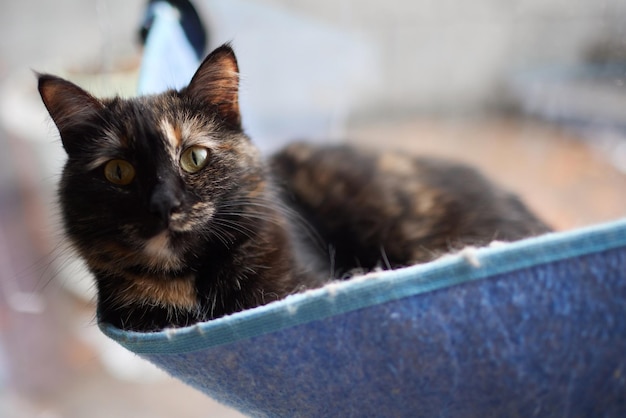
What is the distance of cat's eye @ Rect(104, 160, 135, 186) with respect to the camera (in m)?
0.65

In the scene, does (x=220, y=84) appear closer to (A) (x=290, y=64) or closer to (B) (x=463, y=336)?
(B) (x=463, y=336)

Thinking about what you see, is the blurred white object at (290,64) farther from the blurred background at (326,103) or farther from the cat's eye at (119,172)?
the cat's eye at (119,172)

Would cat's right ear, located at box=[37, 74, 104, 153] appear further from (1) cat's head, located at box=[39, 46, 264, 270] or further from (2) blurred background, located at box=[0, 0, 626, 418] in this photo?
(2) blurred background, located at box=[0, 0, 626, 418]

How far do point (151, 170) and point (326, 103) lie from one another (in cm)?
104

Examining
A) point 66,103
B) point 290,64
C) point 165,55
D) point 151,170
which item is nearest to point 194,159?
point 151,170

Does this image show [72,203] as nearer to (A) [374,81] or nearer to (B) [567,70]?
(A) [374,81]

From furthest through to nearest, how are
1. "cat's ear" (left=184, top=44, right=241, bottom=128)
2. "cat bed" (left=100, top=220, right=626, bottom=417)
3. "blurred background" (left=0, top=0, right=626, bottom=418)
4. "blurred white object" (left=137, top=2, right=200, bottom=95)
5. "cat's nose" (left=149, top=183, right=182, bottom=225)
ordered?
"blurred background" (left=0, top=0, right=626, bottom=418) < "blurred white object" (left=137, top=2, right=200, bottom=95) < "cat's ear" (left=184, top=44, right=241, bottom=128) < "cat's nose" (left=149, top=183, right=182, bottom=225) < "cat bed" (left=100, top=220, right=626, bottom=417)

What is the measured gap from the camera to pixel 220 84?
76 cm

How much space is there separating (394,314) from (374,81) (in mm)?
1432

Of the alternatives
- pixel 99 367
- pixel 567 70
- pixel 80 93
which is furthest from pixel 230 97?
pixel 567 70

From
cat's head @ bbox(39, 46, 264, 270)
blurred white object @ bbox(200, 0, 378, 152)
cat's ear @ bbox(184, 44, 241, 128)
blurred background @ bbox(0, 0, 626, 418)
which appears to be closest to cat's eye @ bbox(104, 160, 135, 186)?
cat's head @ bbox(39, 46, 264, 270)

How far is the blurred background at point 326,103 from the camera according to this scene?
4.43 ft

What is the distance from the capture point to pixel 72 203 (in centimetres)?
69

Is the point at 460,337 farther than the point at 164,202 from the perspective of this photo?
No
